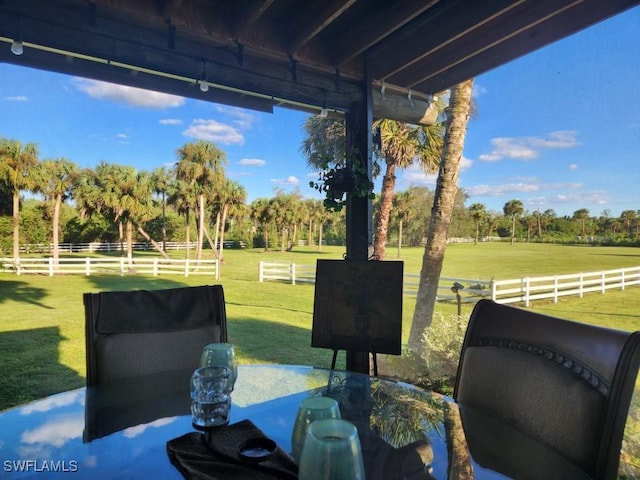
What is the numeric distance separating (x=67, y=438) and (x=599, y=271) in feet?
9.37

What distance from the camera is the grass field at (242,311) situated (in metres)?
2.43

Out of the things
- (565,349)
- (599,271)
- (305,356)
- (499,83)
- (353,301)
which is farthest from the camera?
(305,356)

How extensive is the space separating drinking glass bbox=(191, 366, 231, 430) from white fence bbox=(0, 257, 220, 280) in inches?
113

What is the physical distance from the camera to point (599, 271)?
2414 millimetres

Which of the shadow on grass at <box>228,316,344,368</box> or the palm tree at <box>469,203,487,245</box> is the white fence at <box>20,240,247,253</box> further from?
the palm tree at <box>469,203,487,245</box>

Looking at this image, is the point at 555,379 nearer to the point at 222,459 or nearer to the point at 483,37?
the point at 222,459

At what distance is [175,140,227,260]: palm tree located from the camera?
3.72 m

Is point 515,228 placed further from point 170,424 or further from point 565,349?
point 170,424

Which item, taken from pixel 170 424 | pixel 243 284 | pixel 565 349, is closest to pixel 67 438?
pixel 170 424

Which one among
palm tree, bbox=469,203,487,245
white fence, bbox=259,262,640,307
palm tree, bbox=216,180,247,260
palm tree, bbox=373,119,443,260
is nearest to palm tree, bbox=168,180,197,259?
palm tree, bbox=216,180,247,260

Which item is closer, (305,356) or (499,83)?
(499,83)

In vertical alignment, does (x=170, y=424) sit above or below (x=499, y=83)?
below

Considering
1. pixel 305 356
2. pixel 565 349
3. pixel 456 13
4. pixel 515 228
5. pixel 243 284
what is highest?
pixel 456 13

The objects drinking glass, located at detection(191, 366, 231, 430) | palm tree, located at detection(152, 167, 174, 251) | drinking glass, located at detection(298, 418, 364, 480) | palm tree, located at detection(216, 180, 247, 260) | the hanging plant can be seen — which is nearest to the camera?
drinking glass, located at detection(298, 418, 364, 480)
